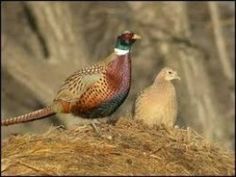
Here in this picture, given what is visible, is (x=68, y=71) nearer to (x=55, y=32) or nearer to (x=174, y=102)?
(x=55, y=32)

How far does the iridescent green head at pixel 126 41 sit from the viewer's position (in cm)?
1177

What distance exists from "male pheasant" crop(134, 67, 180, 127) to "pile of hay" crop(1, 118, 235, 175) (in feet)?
4.06

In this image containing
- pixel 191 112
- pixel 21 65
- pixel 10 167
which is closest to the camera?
pixel 10 167

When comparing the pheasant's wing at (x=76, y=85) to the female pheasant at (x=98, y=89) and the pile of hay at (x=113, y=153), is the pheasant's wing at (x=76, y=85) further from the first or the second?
the pile of hay at (x=113, y=153)

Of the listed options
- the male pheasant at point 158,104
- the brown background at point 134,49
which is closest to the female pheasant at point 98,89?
the male pheasant at point 158,104

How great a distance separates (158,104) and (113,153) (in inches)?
99.2

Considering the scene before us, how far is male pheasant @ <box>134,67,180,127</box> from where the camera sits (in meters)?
12.5

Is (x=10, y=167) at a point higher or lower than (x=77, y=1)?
lower

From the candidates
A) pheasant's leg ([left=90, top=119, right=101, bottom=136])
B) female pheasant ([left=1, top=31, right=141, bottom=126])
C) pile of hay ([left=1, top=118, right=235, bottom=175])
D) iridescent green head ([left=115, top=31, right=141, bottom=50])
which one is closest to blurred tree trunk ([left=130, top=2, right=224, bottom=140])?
iridescent green head ([left=115, top=31, right=141, bottom=50])

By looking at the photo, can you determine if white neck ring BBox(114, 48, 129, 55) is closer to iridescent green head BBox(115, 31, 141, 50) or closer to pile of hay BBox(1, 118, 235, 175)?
iridescent green head BBox(115, 31, 141, 50)

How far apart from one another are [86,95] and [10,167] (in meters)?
2.42

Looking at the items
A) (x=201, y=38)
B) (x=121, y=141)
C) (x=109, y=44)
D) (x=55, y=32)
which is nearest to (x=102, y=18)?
(x=109, y=44)

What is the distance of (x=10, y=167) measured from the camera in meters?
9.46

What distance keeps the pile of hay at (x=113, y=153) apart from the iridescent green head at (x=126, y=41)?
0.92 m
